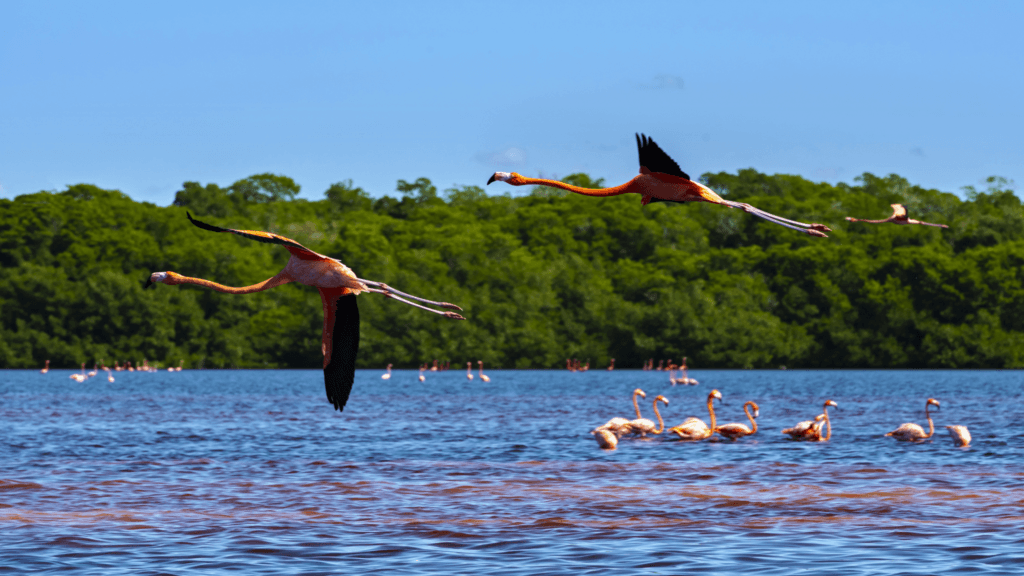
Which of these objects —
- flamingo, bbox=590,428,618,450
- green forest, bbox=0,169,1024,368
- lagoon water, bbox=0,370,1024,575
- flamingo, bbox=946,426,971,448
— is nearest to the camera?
lagoon water, bbox=0,370,1024,575

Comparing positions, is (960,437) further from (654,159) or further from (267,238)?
(267,238)

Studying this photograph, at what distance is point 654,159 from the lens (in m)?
8.30

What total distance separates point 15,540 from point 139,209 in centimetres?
11335

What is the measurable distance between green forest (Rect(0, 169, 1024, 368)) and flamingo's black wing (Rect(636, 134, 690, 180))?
337ft

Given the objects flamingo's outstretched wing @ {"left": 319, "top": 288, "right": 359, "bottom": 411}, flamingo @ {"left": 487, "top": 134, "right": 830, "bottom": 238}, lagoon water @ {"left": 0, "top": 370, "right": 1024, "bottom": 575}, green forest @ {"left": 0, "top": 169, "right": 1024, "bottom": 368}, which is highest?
green forest @ {"left": 0, "top": 169, "right": 1024, "bottom": 368}

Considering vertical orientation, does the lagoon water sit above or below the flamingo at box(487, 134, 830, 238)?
below

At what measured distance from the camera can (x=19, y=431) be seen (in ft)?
129

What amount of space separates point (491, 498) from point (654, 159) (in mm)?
15201

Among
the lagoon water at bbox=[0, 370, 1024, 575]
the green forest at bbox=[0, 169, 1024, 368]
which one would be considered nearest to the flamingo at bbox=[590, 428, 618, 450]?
the lagoon water at bbox=[0, 370, 1024, 575]

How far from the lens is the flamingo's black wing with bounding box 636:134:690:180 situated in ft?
27.0

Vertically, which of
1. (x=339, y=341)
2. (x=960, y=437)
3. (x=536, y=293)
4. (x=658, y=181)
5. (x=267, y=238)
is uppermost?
(x=536, y=293)

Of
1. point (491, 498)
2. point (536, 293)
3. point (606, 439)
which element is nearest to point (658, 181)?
point (491, 498)

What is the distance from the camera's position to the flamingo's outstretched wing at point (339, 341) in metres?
8.24

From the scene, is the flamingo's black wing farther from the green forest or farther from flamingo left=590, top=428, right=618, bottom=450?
the green forest
